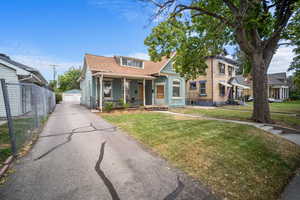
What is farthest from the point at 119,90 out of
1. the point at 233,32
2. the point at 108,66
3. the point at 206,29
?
the point at 233,32

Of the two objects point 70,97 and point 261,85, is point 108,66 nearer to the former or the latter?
point 261,85

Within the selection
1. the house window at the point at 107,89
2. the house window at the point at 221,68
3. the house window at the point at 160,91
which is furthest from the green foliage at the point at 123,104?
the house window at the point at 221,68

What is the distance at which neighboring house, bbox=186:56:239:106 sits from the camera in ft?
56.5

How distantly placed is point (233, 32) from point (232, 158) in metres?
6.85

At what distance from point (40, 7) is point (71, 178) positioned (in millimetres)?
11192

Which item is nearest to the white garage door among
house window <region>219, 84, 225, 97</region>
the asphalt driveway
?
house window <region>219, 84, 225, 97</region>

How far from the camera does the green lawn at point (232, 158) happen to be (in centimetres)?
243

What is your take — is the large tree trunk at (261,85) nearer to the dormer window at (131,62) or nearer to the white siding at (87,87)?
the dormer window at (131,62)

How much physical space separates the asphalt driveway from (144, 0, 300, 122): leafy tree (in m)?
6.32

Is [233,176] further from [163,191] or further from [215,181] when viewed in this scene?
[163,191]

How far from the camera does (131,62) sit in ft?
50.8

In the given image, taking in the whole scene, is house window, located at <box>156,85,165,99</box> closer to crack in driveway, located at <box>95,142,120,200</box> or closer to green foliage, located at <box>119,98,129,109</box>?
green foliage, located at <box>119,98,129,109</box>

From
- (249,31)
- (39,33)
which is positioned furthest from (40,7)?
(249,31)

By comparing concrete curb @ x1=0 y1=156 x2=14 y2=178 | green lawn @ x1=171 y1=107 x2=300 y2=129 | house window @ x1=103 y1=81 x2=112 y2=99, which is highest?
house window @ x1=103 y1=81 x2=112 y2=99
